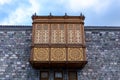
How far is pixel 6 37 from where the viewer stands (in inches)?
1043

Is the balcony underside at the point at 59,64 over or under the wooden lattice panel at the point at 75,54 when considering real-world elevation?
under

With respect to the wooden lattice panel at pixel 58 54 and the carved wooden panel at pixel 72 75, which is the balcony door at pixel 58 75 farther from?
the wooden lattice panel at pixel 58 54

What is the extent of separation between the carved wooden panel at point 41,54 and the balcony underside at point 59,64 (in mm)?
297

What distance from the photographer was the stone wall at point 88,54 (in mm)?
25484

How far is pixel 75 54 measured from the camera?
81.7 ft

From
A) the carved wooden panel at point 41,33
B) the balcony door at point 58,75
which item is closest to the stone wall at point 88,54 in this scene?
the carved wooden panel at point 41,33

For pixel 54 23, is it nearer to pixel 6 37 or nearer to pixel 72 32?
pixel 72 32

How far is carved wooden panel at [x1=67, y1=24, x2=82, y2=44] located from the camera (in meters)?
25.4

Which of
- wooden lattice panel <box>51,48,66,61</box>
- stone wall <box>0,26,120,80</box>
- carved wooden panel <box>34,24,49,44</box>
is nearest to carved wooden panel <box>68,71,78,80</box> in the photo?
stone wall <box>0,26,120,80</box>

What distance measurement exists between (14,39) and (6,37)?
2.03 feet

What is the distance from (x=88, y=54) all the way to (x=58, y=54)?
2.55m

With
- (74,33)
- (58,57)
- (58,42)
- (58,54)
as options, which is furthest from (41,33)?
(74,33)

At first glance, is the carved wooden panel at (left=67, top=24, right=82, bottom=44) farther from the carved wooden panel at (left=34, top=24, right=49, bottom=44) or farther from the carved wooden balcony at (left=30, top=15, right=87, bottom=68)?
the carved wooden panel at (left=34, top=24, right=49, bottom=44)

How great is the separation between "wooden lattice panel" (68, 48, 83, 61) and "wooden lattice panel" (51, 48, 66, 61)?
418mm
